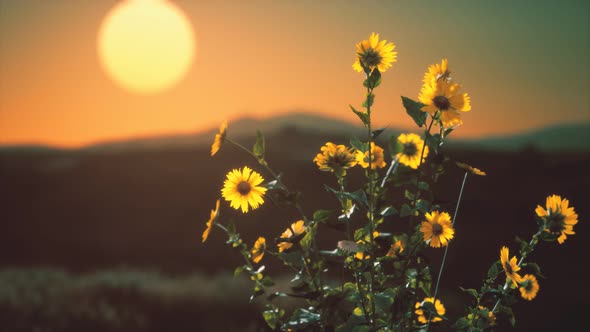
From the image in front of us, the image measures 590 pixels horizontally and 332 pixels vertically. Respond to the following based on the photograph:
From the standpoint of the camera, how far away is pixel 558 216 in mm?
1419

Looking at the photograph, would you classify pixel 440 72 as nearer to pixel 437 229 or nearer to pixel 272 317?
pixel 437 229

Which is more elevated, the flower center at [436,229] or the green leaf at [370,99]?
the green leaf at [370,99]

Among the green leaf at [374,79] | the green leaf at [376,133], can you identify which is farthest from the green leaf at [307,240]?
the green leaf at [374,79]

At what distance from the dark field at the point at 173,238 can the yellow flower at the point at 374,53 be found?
32cm

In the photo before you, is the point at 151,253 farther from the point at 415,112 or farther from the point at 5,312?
the point at 415,112

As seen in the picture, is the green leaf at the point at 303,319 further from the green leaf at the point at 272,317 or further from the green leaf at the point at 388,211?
the green leaf at the point at 388,211

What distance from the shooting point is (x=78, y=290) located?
4809 mm

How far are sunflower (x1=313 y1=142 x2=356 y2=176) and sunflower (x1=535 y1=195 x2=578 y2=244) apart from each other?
48 centimetres

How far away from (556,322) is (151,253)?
3845 millimetres

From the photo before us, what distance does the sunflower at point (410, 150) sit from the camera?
1284mm

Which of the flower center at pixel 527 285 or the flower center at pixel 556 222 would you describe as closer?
the flower center at pixel 556 222

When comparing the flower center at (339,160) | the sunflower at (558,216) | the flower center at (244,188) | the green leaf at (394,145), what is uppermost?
the green leaf at (394,145)

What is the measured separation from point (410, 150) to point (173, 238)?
5409mm

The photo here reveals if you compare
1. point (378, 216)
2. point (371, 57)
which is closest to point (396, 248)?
point (378, 216)
